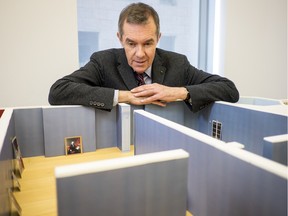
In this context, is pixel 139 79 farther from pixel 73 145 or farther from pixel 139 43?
pixel 73 145

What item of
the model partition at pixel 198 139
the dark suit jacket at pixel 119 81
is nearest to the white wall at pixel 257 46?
the dark suit jacket at pixel 119 81

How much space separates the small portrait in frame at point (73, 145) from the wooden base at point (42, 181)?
0.9 inches

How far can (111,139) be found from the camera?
1188mm

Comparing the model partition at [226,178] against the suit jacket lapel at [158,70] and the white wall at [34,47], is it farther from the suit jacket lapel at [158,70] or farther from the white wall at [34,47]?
the white wall at [34,47]

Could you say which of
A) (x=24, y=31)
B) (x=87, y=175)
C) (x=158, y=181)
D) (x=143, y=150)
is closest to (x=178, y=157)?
(x=158, y=181)

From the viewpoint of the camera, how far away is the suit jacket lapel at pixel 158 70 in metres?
1.46

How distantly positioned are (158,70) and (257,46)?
2.01 meters

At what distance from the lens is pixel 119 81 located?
56.4 inches

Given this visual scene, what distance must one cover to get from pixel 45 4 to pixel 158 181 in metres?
1.96

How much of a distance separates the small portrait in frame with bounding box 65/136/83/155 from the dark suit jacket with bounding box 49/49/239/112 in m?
0.16

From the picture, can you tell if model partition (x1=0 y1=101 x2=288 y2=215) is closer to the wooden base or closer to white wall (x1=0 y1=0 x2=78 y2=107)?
the wooden base

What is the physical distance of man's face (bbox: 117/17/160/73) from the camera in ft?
4.28

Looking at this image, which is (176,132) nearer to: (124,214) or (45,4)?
(124,214)

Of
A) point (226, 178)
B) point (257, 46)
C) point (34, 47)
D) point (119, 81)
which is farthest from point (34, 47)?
point (257, 46)
